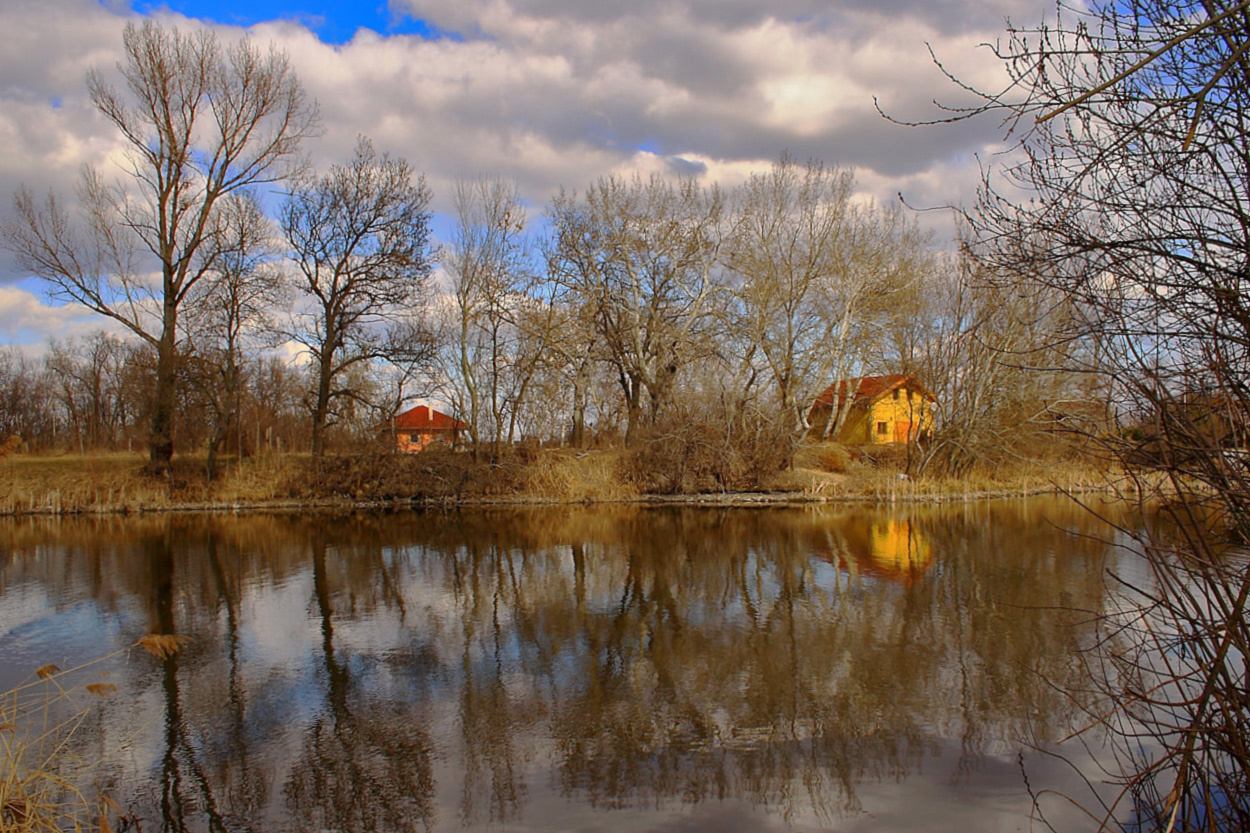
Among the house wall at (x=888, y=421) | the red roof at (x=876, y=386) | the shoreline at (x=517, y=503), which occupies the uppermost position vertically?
the red roof at (x=876, y=386)

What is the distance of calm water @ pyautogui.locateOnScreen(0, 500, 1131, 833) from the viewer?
549cm

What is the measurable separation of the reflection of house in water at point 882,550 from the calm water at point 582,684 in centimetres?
13

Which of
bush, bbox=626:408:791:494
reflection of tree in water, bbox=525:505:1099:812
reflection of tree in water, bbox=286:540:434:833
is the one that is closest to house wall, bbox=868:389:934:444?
bush, bbox=626:408:791:494

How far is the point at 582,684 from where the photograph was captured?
25.5 ft

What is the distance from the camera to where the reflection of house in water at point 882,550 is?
13648 millimetres

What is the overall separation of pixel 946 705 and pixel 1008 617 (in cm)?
353

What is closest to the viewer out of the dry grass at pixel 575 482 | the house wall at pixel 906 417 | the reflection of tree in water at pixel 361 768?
the reflection of tree in water at pixel 361 768

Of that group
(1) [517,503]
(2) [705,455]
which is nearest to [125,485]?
(1) [517,503]

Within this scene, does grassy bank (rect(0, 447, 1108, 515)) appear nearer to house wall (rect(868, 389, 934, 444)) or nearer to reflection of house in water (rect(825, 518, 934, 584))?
house wall (rect(868, 389, 934, 444))

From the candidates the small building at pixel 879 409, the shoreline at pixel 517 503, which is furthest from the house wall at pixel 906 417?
the shoreline at pixel 517 503

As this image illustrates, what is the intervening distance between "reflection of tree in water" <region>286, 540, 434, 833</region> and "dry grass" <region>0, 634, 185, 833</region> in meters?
1.16

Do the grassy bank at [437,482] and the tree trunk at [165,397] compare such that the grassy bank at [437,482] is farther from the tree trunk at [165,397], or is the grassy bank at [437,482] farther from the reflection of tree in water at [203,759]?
the reflection of tree in water at [203,759]

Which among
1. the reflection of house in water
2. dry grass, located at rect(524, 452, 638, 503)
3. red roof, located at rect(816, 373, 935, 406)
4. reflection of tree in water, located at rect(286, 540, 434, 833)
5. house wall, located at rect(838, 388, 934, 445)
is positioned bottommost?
reflection of tree in water, located at rect(286, 540, 434, 833)

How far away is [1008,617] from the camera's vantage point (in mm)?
10008
